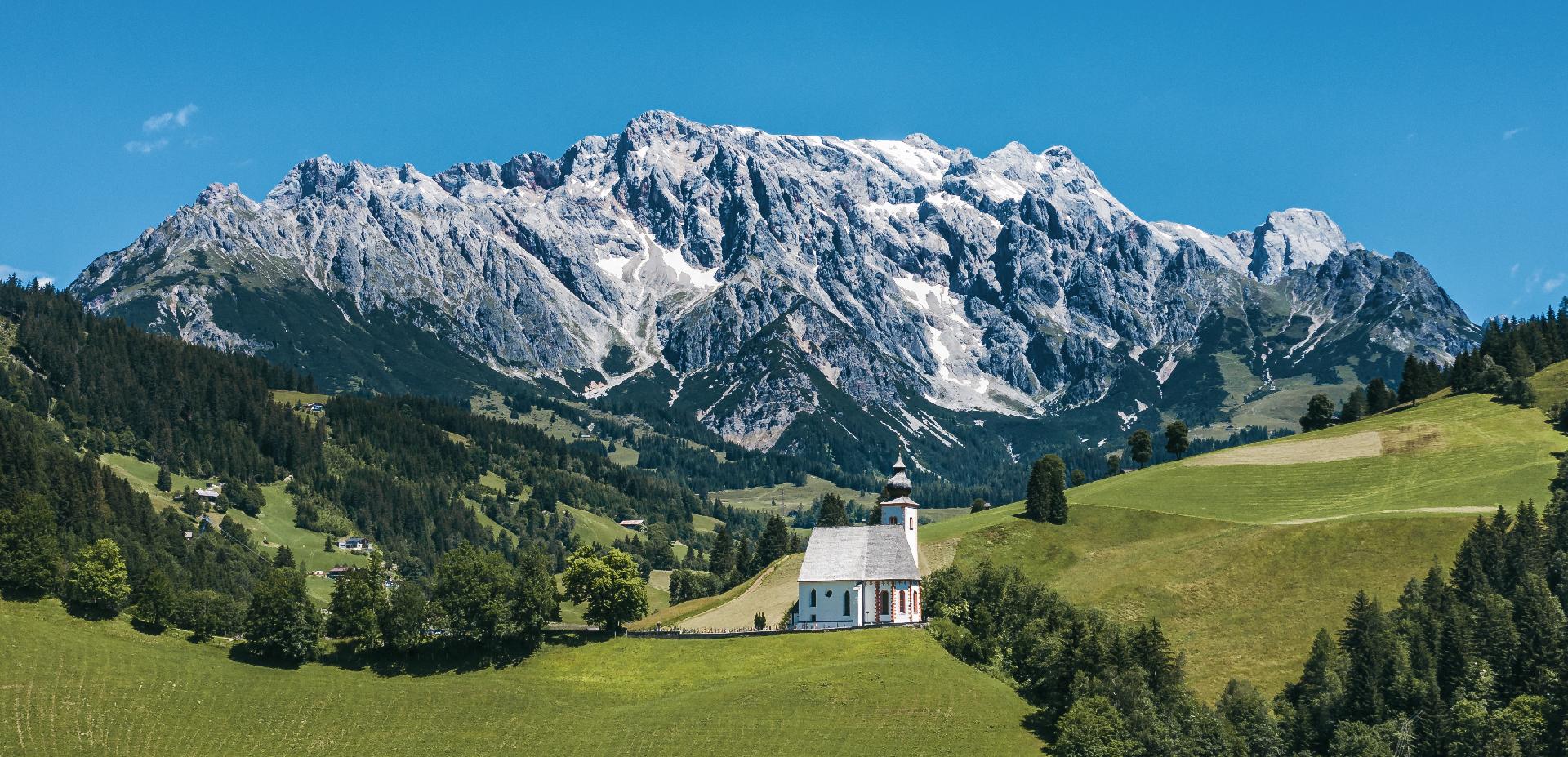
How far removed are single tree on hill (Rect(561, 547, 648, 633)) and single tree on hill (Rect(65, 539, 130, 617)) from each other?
1718 inches

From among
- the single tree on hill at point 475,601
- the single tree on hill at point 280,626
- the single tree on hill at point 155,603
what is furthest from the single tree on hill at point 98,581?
the single tree on hill at point 475,601

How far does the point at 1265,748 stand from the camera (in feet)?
390

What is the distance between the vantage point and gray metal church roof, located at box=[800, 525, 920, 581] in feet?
482

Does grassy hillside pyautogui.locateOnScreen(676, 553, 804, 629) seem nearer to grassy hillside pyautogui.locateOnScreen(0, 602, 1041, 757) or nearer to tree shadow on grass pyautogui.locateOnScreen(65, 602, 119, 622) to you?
grassy hillside pyautogui.locateOnScreen(0, 602, 1041, 757)

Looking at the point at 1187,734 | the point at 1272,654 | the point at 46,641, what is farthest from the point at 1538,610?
the point at 46,641

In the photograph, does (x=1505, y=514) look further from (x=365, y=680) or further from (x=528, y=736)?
(x=365, y=680)

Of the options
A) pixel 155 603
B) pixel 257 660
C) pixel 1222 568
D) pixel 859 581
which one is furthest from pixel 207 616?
pixel 1222 568

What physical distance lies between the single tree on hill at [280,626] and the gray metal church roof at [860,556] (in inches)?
1971

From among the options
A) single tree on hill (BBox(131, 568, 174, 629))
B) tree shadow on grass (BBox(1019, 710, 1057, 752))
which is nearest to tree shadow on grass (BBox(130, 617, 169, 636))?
single tree on hill (BBox(131, 568, 174, 629))

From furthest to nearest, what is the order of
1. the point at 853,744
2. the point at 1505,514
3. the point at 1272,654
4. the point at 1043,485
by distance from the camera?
the point at 1043,485, the point at 1505,514, the point at 1272,654, the point at 853,744

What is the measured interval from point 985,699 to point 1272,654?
38.5m

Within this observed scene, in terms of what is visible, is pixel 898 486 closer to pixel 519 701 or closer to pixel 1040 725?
pixel 1040 725

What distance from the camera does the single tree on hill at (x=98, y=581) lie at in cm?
13450

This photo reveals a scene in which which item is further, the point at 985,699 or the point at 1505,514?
the point at 1505,514
